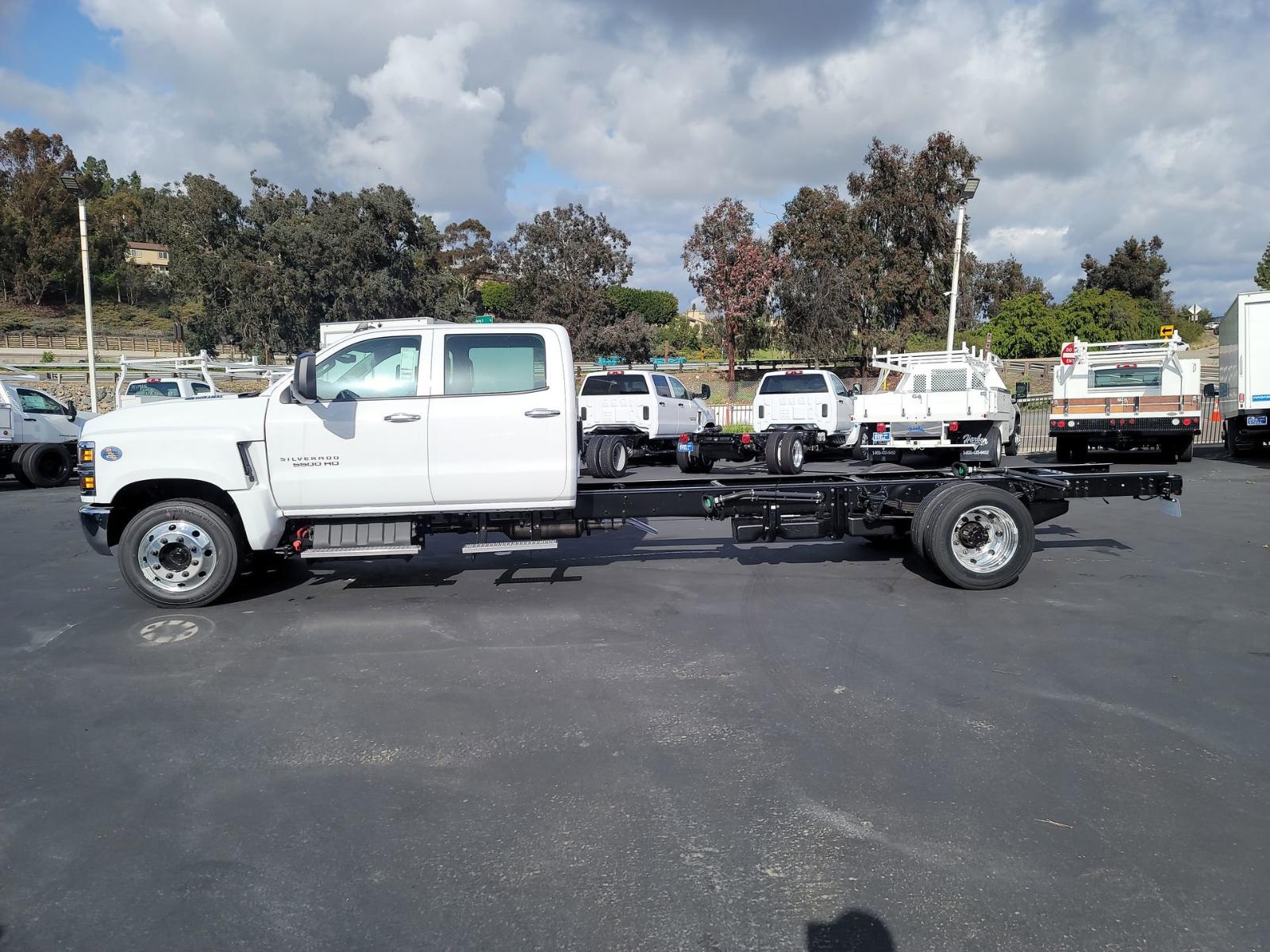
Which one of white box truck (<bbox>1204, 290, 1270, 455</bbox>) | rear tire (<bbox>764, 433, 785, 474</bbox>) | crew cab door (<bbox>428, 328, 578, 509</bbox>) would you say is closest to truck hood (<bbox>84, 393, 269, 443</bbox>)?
crew cab door (<bbox>428, 328, 578, 509</bbox>)

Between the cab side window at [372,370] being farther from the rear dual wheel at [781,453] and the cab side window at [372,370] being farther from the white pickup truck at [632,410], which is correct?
the white pickup truck at [632,410]

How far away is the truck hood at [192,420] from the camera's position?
273 inches

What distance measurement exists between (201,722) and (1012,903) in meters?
4.05

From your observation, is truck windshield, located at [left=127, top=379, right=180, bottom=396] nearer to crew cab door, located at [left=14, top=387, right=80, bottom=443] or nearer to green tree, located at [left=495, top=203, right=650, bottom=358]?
crew cab door, located at [left=14, top=387, right=80, bottom=443]

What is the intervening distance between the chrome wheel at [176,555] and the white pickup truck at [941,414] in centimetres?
1185

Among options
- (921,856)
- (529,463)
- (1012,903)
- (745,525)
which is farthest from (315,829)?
(745,525)

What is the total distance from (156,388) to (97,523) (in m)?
15.6

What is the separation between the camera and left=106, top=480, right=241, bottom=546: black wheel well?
23.4ft

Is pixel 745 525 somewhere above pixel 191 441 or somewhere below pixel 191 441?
below

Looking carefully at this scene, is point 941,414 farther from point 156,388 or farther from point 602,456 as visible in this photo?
point 156,388

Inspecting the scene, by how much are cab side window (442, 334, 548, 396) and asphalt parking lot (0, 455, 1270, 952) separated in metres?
1.77

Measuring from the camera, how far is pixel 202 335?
50094 mm

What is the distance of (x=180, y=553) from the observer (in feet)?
23.2

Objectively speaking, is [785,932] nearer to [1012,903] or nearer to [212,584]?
[1012,903]
